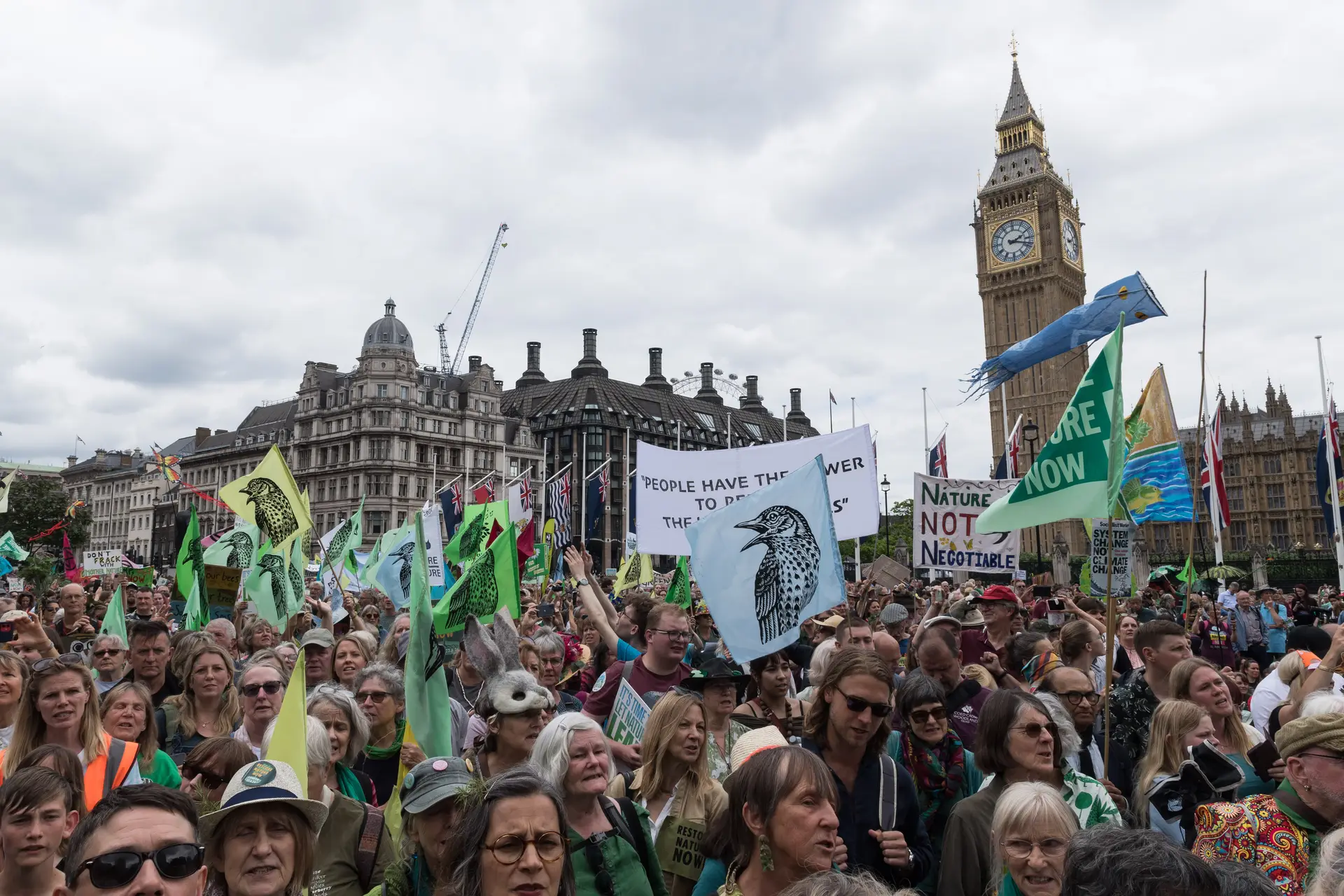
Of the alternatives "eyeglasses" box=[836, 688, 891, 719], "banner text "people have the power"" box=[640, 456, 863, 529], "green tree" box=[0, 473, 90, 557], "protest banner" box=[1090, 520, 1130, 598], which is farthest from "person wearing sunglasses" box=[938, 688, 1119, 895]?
"green tree" box=[0, 473, 90, 557]

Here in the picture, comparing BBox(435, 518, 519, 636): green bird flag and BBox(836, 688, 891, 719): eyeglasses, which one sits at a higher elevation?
BBox(435, 518, 519, 636): green bird flag

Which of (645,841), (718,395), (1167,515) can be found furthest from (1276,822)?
(718,395)

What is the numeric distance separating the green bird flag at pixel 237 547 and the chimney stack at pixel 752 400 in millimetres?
109235

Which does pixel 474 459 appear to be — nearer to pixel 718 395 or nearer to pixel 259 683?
pixel 718 395

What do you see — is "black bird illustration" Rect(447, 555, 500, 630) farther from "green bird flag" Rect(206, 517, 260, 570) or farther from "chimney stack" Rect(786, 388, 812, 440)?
"chimney stack" Rect(786, 388, 812, 440)

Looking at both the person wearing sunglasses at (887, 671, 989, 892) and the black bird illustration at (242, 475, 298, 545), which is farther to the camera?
the black bird illustration at (242, 475, 298, 545)

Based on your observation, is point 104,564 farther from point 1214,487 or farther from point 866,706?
point 866,706

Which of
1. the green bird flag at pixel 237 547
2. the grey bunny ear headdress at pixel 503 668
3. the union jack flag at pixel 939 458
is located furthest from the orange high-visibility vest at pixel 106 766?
the union jack flag at pixel 939 458

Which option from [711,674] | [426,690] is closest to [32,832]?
[426,690]

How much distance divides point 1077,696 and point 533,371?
9992 cm

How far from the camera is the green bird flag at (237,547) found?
1334 cm

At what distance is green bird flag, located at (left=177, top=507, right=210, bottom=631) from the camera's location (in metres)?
10.6

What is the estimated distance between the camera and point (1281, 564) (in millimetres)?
39375

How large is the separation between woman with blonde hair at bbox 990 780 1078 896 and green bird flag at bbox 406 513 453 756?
2.88 metres
